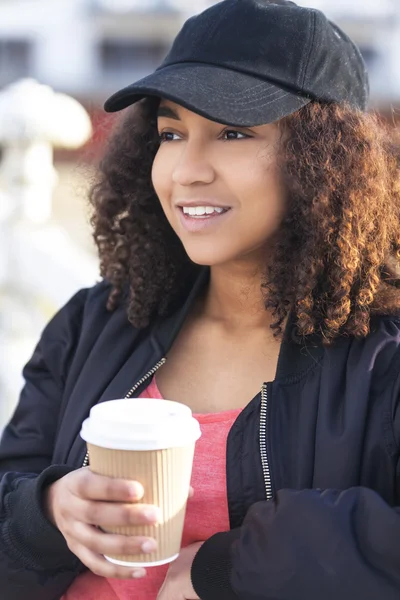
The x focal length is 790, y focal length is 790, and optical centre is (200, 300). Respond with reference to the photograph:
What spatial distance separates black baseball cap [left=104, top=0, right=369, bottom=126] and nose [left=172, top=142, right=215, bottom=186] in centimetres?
12

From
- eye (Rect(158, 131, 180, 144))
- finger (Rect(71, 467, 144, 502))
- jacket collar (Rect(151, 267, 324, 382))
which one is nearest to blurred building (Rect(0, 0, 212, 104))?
eye (Rect(158, 131, 180, 144))

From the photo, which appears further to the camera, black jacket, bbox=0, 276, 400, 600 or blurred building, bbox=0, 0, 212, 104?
blurred building, bbox=0, 0, 212, 104

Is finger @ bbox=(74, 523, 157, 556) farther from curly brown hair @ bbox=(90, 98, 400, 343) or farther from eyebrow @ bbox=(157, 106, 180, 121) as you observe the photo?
eyebrow @ bbox=(157, 106, 180, 121)

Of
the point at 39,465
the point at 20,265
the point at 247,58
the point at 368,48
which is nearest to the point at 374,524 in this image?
the point at 39,465

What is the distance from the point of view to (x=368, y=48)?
24.1m

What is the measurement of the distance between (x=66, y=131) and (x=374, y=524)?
1884 millimetres

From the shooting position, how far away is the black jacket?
1229 millimetres

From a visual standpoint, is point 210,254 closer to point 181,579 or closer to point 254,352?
point 254,352

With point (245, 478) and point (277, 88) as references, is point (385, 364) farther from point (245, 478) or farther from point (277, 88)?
point (277, 88)

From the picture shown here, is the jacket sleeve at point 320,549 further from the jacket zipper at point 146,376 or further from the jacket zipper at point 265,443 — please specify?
the jacket zipper at point 146,376

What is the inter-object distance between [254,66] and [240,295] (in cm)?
50

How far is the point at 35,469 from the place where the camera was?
1686 mm

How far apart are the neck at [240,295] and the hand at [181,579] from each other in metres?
0.52

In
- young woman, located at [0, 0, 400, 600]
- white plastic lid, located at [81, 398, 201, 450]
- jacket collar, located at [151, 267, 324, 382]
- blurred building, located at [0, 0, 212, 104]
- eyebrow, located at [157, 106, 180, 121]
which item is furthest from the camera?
blurred building, located at [0, 0, 212, 104]
